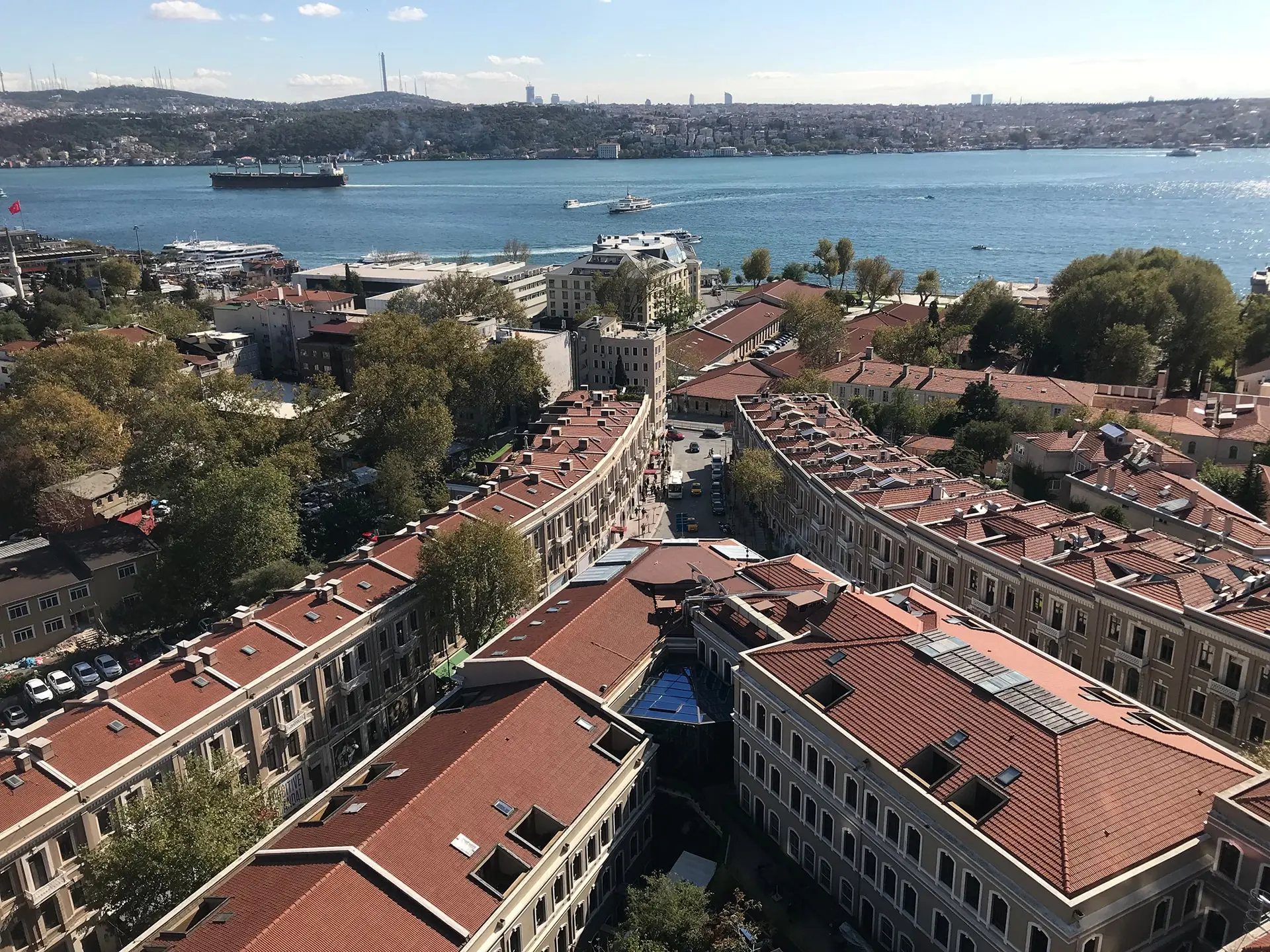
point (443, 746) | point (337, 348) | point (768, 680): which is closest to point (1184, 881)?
point (768, 680)

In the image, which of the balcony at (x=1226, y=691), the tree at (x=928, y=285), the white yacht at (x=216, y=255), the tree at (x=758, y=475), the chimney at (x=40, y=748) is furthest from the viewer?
the white yacht at (x=216, y=255)

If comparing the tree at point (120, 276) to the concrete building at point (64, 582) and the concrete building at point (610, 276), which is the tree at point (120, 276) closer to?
the concrete building at point (610, 276)

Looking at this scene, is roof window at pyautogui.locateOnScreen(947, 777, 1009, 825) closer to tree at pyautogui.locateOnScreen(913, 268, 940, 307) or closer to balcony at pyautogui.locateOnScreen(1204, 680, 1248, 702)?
balcony at pyautogui.locateOnScreen(1204, 680, 1248, 702)

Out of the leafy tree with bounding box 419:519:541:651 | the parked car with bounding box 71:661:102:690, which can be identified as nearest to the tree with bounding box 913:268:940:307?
the leafy tree with bounding box 419:519:541:651

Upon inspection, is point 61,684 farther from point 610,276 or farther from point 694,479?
point 610,276

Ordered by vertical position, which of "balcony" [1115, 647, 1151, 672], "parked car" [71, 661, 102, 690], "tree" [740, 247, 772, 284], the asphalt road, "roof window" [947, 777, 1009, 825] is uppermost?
"tree" [740, 247, 772, 284]

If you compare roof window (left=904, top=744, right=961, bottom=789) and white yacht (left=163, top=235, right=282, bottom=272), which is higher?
white yacht (left=163, top=235, right=282, bottom=272)

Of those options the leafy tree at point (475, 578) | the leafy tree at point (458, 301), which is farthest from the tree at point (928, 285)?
the leafy tree at point (475, 578)
